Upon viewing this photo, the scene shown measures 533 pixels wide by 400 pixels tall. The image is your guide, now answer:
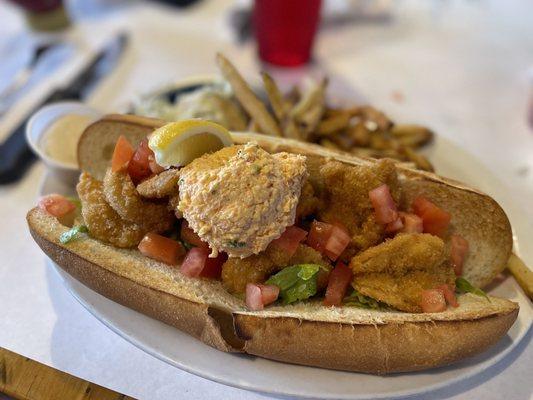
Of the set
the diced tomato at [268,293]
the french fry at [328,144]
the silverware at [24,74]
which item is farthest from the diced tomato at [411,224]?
the silverware at [24,74]

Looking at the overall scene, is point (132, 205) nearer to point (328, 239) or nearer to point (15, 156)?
point (328, 239)

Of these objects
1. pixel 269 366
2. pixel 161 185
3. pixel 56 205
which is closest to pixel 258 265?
pixel 269 366

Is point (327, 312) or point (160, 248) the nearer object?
point (327, 312)

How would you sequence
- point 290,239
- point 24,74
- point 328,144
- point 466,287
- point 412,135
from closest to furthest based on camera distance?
point 290,239
point 466,287
point 328,144
point 412,135
point 24,74

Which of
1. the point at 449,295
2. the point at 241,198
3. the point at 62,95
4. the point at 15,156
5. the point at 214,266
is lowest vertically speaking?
the point at 15,156

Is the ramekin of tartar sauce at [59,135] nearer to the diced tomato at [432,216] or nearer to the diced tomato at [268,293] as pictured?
the diced tomato at [268,293]

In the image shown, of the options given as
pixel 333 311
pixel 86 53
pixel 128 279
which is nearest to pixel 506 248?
pixel 333 311

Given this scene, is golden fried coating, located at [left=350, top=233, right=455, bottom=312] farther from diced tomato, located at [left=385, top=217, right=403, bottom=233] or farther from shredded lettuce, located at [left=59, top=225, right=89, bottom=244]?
shredded lettuce, located at [left=59, top=225, right=89, bottom=244]
